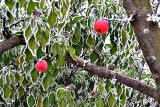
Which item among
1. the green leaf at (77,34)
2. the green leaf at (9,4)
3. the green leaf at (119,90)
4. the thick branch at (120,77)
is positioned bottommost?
the green leaf at (119,90)

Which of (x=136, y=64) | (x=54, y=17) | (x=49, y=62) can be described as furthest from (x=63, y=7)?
(x=136, y=64)

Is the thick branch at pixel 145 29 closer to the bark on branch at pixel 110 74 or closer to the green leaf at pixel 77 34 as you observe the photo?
the bark on branch at pixel 110 74

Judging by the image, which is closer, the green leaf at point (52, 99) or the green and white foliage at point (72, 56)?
the green and white foliage at point (72, 56)

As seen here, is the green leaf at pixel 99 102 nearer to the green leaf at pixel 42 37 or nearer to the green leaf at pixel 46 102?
the green leaf at pixel 46 102

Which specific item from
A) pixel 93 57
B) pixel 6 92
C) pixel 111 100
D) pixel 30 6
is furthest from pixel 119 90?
pixel 30 6

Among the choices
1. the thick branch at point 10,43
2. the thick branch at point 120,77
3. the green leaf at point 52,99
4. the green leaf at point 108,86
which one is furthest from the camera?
the green leaf at point 52,99

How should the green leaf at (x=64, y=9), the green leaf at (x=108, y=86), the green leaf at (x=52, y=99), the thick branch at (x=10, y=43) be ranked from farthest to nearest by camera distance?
the green leaf at (x=52, y=99), the green leaf at (x=108, y=86), the thick branch at (x=10, y=43), the green leaf at (x=64, y=9)

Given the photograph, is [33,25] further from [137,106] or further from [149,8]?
[137,106]

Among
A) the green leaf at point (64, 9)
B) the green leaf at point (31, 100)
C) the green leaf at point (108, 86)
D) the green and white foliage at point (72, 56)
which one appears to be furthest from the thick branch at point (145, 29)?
the green leaf at point (31, 100)

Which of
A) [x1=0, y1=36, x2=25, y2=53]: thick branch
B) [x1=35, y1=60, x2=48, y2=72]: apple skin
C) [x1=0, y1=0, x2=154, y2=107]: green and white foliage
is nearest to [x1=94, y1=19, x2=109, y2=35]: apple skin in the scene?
[x1=0, y1=0, x2=154, y2=107]: green and white foliage

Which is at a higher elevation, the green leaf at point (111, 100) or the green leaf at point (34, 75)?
the green leaf at point (34, 75)

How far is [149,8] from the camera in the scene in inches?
43.1

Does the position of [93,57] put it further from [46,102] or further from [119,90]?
[46,102]

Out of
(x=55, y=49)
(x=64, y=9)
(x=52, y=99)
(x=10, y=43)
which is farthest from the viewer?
(x=52, y=99)
